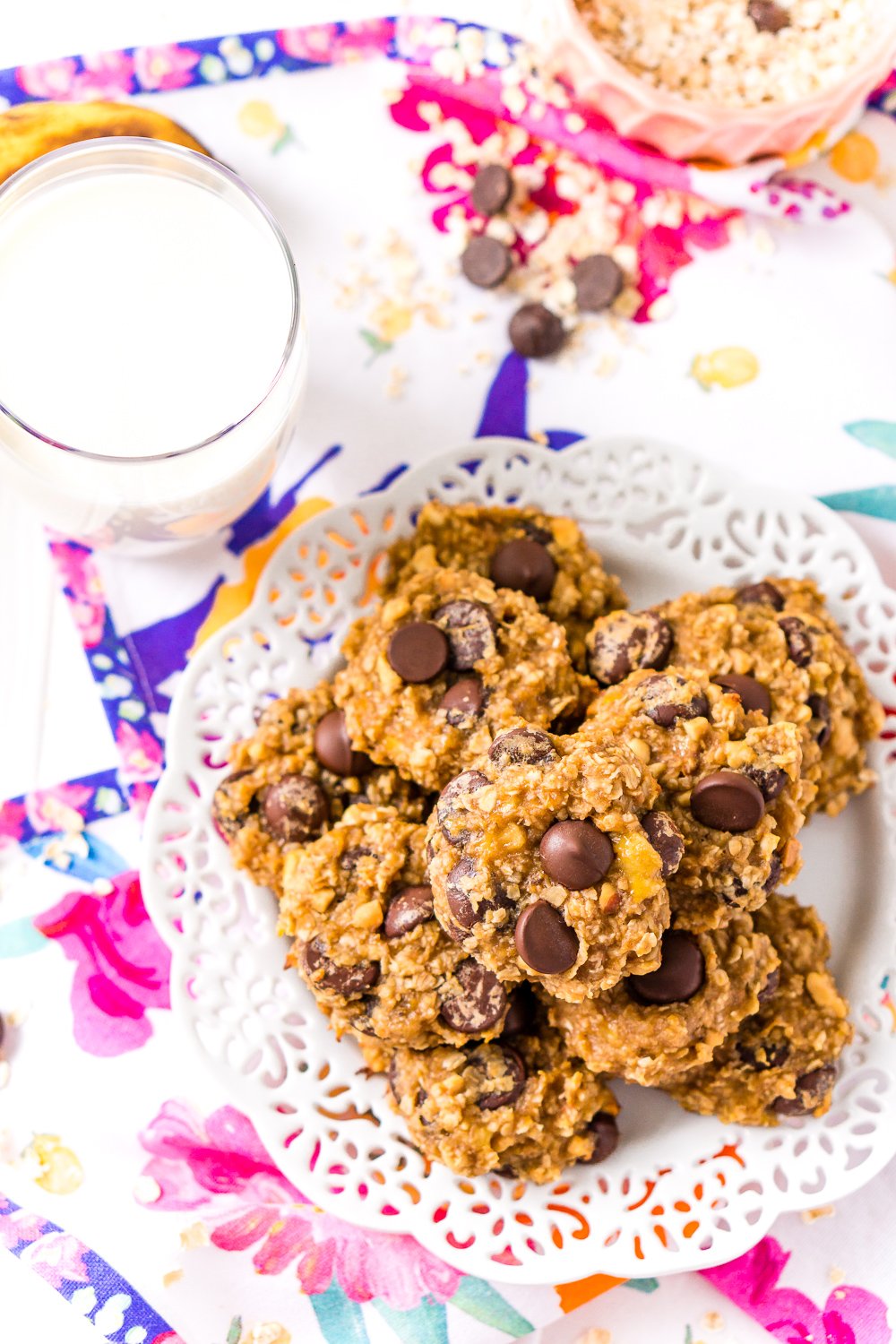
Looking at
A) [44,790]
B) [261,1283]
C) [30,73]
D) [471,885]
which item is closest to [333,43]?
[30,73]

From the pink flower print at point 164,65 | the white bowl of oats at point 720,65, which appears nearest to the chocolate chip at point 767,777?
the white bowl of oats at point 720,65

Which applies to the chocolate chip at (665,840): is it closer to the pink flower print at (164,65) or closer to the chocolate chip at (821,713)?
the chocolate chip at (821,713)

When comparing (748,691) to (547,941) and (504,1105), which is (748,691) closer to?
(547,941)

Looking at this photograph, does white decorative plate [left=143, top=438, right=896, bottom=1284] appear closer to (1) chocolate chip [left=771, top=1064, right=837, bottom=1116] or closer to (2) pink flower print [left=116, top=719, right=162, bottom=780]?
(1) chocolate chip [left=771, top=1064, right=837, bottom=1116]

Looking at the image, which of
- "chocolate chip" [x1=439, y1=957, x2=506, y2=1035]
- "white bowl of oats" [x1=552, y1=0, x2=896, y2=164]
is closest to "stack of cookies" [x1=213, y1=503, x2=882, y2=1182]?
"chocolate chip" [x1=439, y1=957, x2=506, y2=1035]

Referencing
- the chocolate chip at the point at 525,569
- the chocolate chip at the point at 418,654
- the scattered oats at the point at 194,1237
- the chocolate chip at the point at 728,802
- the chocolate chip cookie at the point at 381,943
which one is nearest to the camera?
the chocolate chip at the point at 728,802

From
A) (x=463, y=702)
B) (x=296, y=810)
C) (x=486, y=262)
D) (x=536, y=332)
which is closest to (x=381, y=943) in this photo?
(x=296, y=810)

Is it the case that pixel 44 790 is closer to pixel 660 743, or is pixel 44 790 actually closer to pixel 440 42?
pixel 660 743
